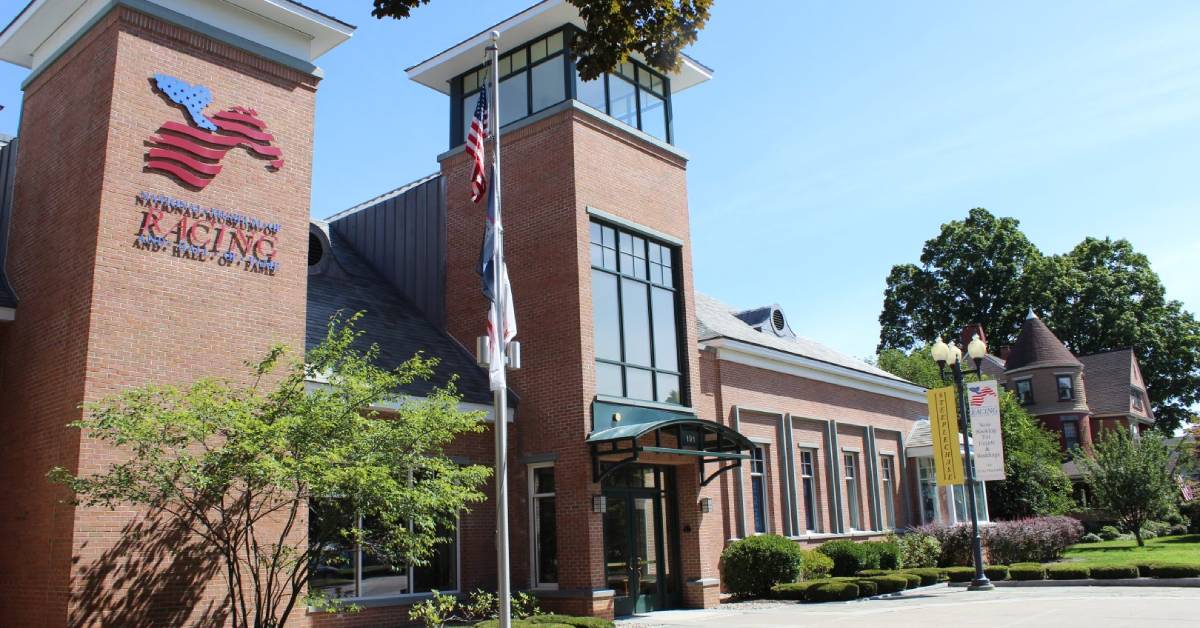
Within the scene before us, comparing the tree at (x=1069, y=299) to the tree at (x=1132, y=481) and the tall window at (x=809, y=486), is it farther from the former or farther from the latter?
the tall window at (x=809, y=486)

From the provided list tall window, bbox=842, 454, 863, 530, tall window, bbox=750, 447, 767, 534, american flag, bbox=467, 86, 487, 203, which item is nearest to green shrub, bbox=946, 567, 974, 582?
tall window, bbox=842, 454, 863, 530

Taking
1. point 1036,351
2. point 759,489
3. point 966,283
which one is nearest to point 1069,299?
point 966,283

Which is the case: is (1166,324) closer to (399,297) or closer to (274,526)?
(399,297)

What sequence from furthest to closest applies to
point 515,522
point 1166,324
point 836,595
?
point 1166,324 → point 836,595 → point 515,522

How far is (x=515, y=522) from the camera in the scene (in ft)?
64.8

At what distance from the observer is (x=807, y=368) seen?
91.1 ft

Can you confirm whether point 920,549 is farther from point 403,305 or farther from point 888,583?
point 403,305

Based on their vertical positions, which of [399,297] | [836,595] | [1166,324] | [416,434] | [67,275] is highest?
[1166,324]

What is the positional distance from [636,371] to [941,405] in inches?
358

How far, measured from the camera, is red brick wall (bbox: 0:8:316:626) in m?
13.1

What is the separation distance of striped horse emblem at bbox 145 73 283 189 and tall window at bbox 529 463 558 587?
27.5 feet

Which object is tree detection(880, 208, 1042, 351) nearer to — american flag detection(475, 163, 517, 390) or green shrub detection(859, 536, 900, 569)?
green shrub detection(859, 536, 900, 569)

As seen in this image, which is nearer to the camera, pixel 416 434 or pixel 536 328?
pixel 416 434

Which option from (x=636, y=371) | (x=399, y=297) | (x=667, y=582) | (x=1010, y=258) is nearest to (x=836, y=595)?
(x=667, y=582)
